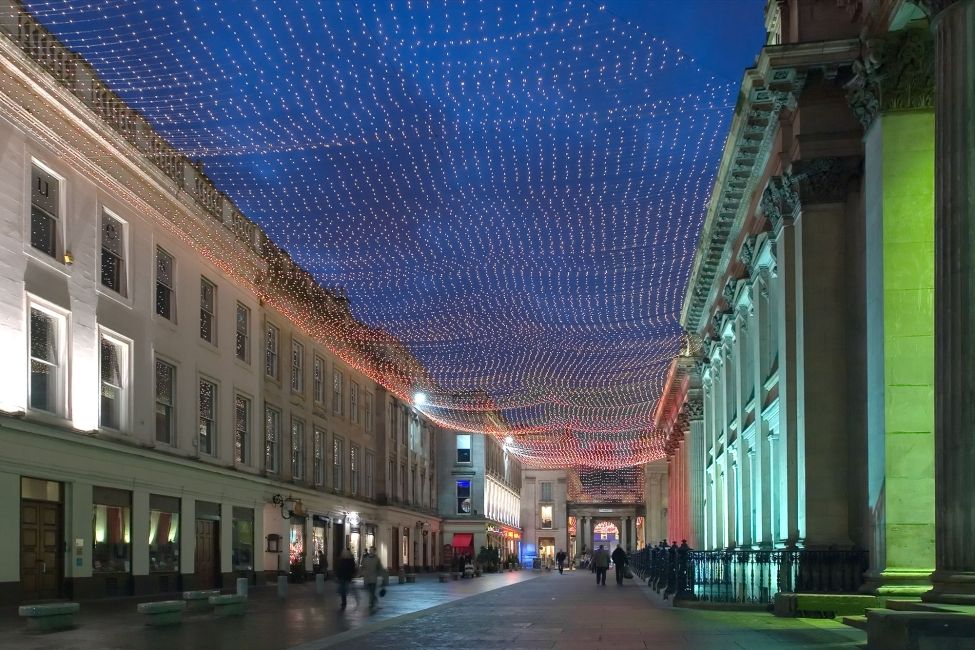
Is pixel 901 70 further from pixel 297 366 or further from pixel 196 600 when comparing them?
pixel 297 366

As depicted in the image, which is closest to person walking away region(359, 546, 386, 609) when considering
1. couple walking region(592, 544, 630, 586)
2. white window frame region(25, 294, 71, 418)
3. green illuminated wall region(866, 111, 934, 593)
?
white window frame region(25, 294, 71, 418)

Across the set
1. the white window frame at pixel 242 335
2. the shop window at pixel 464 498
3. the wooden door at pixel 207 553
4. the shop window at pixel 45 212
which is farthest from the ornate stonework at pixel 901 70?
the shop window at pixel 464 498

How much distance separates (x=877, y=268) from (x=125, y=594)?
69.2 ft

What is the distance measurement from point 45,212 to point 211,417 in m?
12.5

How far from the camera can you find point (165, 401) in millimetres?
34875

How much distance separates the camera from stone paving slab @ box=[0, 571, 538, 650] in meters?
17.5

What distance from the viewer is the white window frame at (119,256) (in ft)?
98.8

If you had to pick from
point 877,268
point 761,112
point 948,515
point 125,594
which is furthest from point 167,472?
point 948,515

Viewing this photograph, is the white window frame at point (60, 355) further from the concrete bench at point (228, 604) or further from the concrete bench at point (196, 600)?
the concrete bench at point (228, 604)

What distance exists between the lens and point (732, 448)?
38.5 meters

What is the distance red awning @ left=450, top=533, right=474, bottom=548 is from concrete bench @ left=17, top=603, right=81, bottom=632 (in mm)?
71605

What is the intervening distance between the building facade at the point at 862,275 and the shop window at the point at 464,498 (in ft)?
196

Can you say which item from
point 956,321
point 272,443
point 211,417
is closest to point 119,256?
point 211,417

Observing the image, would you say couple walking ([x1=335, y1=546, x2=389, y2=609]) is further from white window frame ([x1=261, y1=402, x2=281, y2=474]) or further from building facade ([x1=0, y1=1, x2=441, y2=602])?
white window frame ([x1=261, y1=402, x2=281, y2=474])
